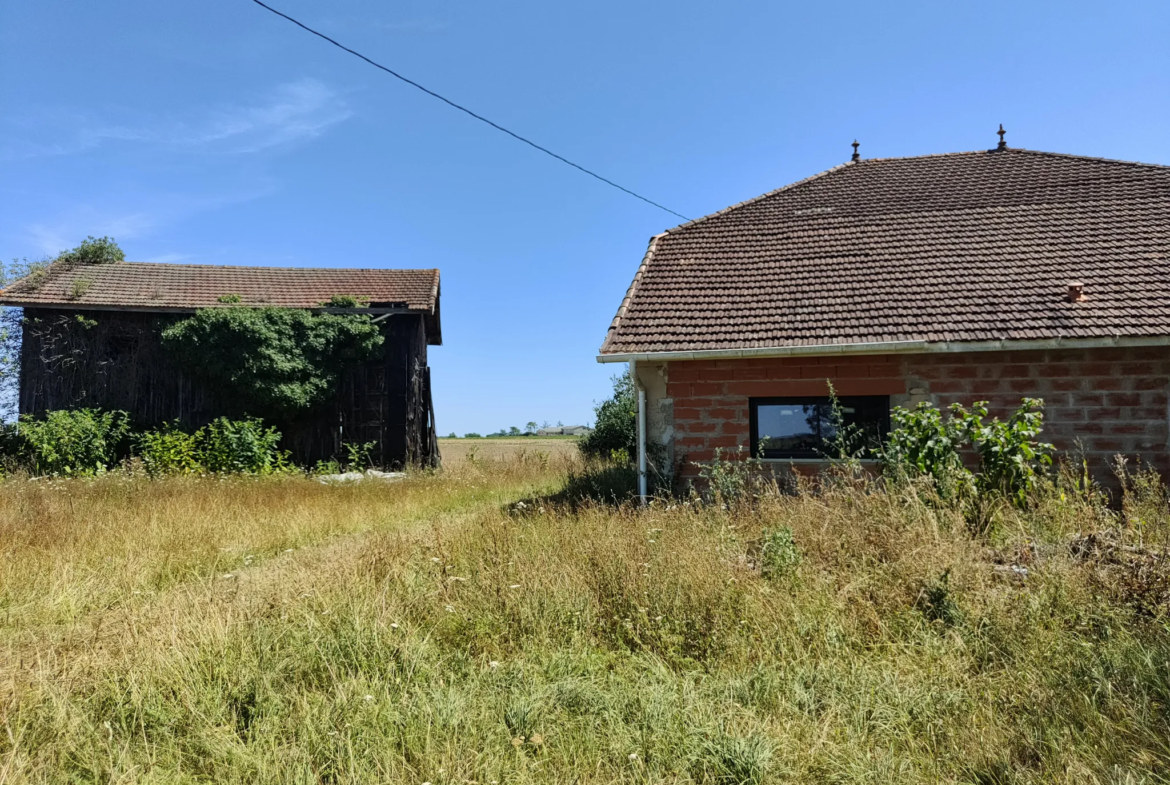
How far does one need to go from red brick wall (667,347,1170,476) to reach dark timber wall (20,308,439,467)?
346 inches

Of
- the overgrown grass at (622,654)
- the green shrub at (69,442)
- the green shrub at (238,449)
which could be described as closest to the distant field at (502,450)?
the green shrub at (238,449)

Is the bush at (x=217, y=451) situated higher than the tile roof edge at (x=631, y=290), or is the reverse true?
the tile roof edge at (x=631, y=290)

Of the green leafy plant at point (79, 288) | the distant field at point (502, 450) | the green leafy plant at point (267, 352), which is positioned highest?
the green leafy plant at point (79, 288)

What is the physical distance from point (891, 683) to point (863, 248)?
25.2ft

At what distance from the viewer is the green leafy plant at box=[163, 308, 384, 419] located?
44.5 ft

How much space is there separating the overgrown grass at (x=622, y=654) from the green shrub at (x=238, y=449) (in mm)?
6850

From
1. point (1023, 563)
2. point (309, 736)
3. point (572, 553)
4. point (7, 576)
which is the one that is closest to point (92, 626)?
point (7, 576)

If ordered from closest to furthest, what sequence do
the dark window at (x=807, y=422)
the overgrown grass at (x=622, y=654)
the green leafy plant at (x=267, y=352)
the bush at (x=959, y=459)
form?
1. the overgrown grass at (x=622, y=654)
2. the bush at (x=959, y=459)
3. the dark window at (x=807, y=422)
4. the green leafy plant at (x=267, y=352)

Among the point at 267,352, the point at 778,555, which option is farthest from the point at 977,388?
the point at 267,352

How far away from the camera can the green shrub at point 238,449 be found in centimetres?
1246

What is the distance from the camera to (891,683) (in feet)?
10.4

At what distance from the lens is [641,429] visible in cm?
820

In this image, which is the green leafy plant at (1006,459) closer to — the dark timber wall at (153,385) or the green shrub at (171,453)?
the dark timber wall at (153,385)

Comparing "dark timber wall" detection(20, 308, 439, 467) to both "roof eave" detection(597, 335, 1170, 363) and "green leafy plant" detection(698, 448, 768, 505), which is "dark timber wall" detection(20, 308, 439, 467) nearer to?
"roof eave" detection(597, 335, 1170, 363)
